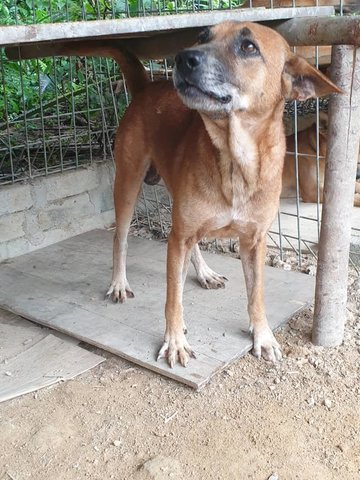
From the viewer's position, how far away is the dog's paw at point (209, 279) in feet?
13.3

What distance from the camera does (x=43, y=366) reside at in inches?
127

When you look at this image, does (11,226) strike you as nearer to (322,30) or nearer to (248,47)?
(248,47)

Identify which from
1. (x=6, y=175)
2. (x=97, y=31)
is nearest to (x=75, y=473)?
(x=97, y=31)

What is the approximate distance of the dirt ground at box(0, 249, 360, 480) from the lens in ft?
8.09

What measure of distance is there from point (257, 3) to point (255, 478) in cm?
415

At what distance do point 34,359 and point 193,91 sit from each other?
5.84 feet

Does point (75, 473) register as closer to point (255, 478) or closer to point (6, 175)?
point (255, 478)

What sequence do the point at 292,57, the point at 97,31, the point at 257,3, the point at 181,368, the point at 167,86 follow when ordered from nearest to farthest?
the point at 97,31 < the point at 292,57 < the point at 181,368 < the point at 167,86 < the point at 257,3

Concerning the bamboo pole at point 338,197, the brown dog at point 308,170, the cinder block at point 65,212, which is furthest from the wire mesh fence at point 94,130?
the bamboo pole at point 338,197

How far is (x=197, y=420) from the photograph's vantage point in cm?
277

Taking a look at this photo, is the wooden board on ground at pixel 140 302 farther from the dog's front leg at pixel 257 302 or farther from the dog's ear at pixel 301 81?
the dog's ear at pixel 301 81

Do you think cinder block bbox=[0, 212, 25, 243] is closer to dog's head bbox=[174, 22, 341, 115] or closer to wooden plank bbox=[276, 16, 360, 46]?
dog's head bbox=[174, 22, 341, 115]

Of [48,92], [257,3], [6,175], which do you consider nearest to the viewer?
[6,175]

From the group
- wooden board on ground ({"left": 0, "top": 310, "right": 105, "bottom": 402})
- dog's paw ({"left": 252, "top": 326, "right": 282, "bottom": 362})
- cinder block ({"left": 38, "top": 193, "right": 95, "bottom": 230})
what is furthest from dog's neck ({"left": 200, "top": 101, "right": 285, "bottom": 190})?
cinder block ({"left": 38, "top": 193, "right": 95, "bottom": 230})
